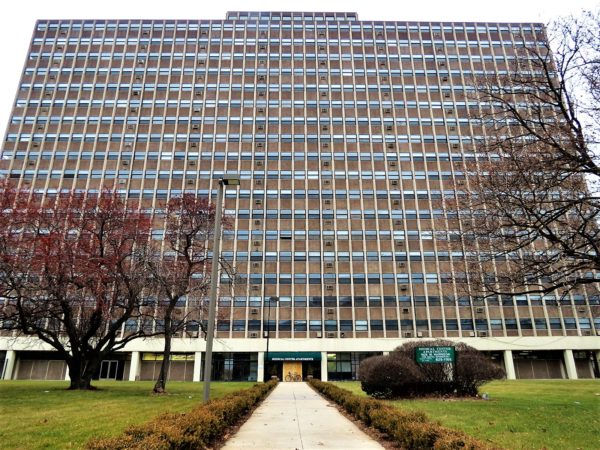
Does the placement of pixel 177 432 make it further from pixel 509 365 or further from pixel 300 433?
pixel 509 365

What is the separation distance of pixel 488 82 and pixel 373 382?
1260 centimetres

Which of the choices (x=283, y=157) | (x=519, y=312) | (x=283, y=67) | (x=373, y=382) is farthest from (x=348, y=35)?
(x=373, y=382)

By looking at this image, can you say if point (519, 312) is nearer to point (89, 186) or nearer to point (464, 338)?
point (464, 338)

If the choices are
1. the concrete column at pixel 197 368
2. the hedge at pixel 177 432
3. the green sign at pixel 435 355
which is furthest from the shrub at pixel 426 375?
the concrete column at pixel 197 368

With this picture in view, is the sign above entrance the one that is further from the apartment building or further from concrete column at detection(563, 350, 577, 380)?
concrete column at detection(563, 350, 577, 380)

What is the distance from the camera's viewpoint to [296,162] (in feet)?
185

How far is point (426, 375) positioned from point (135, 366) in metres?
39.3

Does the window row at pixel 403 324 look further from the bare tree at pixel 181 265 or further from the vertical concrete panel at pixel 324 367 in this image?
the bare tree at pixel 181 265

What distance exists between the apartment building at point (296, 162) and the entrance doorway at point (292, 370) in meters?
0.35

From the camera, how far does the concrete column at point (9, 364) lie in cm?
4722

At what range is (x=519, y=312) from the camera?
4941cm

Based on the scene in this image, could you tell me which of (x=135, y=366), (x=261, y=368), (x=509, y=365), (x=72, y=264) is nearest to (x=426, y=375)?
(x=72, y=264)

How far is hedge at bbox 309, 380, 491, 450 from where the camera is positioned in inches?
239

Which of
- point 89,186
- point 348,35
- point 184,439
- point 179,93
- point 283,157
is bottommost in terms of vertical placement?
point 184,439
